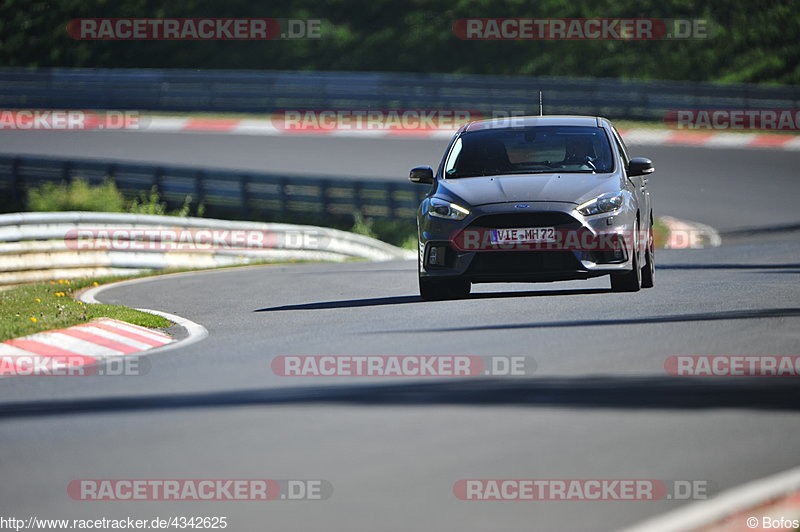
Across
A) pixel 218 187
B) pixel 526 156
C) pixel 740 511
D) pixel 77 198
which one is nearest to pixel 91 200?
pixel 77 198

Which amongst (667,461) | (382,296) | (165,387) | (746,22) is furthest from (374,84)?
(667,461)

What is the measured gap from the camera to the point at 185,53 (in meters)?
51.0

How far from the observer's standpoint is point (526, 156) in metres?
14.1

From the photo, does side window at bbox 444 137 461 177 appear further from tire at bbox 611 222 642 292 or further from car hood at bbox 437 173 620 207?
tire at bbox 611 222 642 292

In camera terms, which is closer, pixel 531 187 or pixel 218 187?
pixel 531 187

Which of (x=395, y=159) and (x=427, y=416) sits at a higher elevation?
(x=395, y=159)

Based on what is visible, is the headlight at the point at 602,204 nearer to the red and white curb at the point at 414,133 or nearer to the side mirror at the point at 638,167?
the side mirror at the point at 638,167

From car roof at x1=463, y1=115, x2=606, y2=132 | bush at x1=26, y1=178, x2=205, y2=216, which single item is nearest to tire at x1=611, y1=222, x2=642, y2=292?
car roof at x1=463, y1=115, x2=606, y2=132

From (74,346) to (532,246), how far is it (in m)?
4.04

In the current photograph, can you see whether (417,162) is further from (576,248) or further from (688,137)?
(576,248)

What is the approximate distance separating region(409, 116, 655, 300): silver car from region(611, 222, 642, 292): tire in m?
0.01

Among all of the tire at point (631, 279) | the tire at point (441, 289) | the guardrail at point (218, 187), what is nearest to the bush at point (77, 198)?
the guardrail at point (218, 187)

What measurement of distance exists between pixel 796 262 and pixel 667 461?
12267mm

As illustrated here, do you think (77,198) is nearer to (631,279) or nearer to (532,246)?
(631,279)
